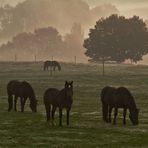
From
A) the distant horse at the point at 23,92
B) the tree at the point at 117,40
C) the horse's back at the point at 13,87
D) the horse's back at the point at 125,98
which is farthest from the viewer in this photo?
the tree at the point at 117,40

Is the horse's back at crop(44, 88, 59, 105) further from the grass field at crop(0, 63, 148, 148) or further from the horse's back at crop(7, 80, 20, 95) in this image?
the horse's back at crop(7, 80, 20, 95)

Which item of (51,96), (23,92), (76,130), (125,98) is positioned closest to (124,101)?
(125,98)

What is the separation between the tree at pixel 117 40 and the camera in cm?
13875

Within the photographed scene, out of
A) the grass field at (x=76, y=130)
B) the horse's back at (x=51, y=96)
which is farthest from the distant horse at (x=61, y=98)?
the grass field at (x=76, y=130)

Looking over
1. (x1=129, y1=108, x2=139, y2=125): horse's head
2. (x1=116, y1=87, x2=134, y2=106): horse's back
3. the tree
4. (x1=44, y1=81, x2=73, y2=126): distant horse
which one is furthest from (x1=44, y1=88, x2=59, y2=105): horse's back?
the tree

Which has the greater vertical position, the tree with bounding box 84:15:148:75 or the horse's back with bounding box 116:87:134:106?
the tree with bounding box 84:15:148:75

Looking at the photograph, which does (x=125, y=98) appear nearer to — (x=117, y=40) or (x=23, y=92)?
(x=23, y=92)

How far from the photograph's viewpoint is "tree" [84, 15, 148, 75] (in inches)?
5463

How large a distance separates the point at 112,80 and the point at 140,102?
107 ft

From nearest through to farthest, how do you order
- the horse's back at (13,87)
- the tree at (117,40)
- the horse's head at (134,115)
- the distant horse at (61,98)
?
the distant horse at (61,98) < the horse's head at (134,115) < the horse's back at (13,87) < the tree at (117,40)

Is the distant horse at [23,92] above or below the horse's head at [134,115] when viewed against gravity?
above

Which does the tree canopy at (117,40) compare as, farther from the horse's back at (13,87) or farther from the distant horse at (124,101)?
the distant horse at (124,101)

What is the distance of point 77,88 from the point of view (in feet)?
220

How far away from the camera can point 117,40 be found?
141250 mm
